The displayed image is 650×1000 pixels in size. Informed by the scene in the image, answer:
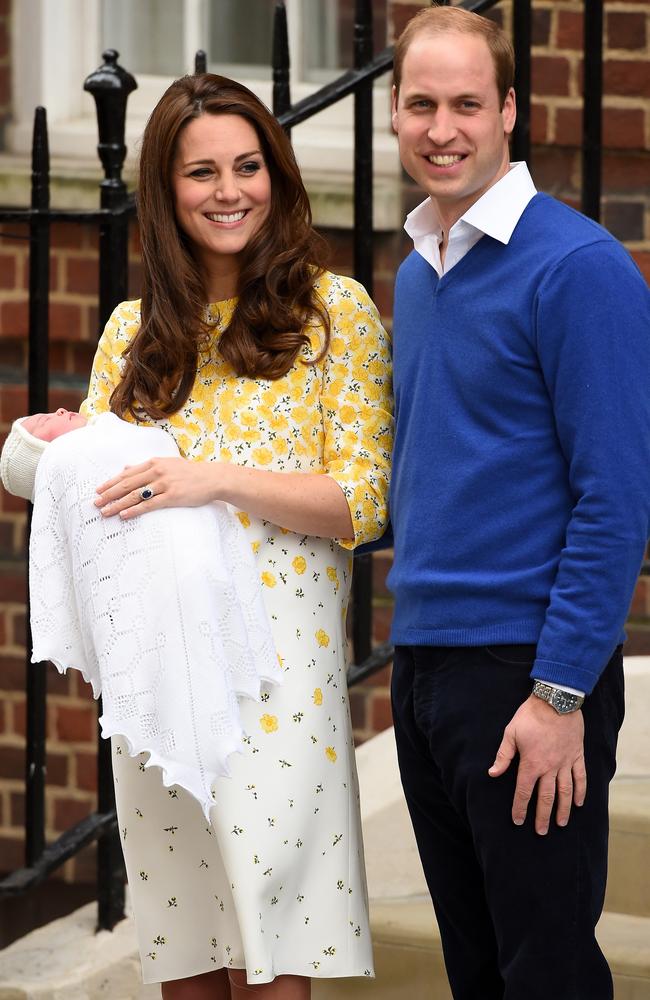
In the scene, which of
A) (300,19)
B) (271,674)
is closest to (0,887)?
(271,674)

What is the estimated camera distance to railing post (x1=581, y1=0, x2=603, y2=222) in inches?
116

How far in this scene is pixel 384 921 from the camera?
8.97 ft

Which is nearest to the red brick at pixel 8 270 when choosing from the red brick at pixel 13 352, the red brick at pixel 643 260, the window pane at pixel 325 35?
the red brick at pixel 13 352

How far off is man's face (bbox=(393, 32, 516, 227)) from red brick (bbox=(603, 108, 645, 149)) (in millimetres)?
1644

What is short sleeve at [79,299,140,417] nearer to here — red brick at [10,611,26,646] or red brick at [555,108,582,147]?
red brick at [555,108,582,147]

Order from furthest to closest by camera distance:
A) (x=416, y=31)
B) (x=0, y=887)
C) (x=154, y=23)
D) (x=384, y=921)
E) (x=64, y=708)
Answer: (x=154, y=23), (x=64, y=708), (x=0, y=887), (x=384, y=921), (x=416, y=31)

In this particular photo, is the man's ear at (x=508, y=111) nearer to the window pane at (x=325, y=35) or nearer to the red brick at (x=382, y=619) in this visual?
the red brick at (x=382, y=619)

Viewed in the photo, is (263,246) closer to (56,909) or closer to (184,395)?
(184,395)

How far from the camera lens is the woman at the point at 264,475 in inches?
86.0

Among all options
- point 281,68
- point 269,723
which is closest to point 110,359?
point 269,723

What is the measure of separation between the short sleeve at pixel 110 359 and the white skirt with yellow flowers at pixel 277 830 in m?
0.34

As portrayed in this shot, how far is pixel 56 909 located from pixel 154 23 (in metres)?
2.61

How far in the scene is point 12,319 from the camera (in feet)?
13.8

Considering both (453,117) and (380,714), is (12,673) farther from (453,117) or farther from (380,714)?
(453,117)
